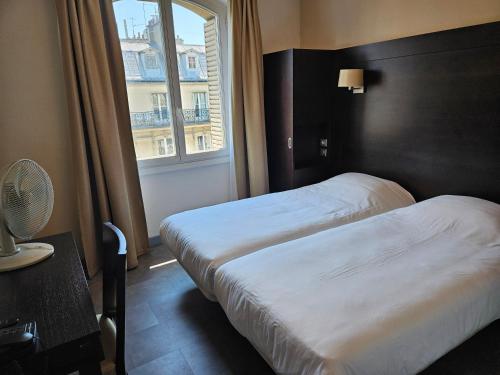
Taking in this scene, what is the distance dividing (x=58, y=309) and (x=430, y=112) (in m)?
2.68

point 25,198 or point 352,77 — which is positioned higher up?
point 352,77

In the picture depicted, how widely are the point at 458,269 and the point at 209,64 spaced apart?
2695 millimetres

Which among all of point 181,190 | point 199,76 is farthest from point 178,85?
point 181,190

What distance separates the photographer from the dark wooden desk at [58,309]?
2.96 ft

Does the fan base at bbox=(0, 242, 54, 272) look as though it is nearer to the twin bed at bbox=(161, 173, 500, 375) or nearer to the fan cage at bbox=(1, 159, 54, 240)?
the fan cage at bbox=(1, 159, 54, 240)

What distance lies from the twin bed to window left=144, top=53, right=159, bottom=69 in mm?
1414

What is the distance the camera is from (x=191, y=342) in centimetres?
195

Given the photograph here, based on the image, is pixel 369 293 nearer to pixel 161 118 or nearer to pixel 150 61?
pixel 161 118

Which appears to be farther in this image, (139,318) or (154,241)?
(154,241)

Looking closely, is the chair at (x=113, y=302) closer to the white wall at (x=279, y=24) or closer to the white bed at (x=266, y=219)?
the white bed at (x=266, y=219)

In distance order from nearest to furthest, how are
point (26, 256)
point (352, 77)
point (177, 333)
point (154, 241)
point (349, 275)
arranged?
point (26, 256) < point (349, 275) < point (177, 333) < point (352, 77) < point (154, 241)

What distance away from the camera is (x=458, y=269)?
1.64 metres

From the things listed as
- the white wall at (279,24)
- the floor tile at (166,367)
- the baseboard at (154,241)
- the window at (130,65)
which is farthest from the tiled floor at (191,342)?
the white wall at (279,24)

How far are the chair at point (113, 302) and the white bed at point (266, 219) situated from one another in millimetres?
584
